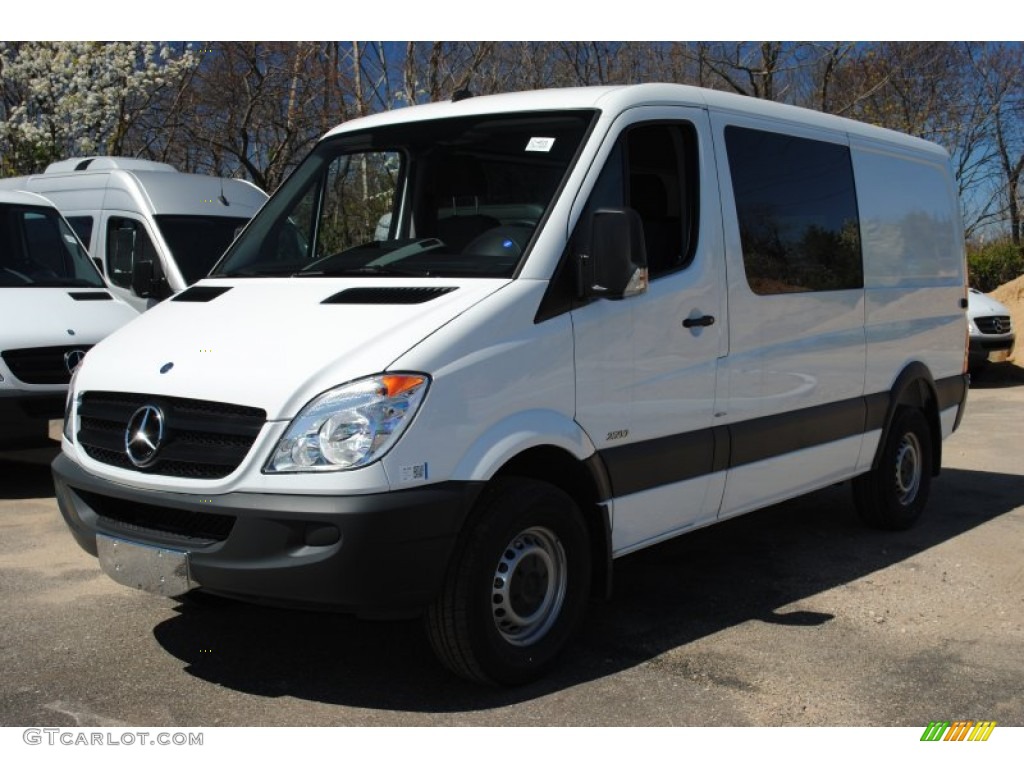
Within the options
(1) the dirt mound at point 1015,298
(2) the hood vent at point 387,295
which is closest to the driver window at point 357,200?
(2) the hood vent at point 387,295

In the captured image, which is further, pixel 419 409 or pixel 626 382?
pixel 626 382

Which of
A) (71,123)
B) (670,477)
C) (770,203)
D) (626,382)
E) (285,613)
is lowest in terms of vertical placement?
(285,613)

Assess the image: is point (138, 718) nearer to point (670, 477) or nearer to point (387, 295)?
A: point (387, 295)

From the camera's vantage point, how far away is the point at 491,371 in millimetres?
4352

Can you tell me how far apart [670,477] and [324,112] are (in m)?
16.7

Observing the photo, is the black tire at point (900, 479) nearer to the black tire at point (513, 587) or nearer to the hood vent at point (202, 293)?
the black tire at point (513, 587)

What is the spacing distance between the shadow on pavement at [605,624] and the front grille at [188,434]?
91 cm

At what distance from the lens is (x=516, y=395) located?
14.6 feet

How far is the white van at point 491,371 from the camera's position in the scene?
13.5 ft

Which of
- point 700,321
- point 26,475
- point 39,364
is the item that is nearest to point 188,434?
point 700,321

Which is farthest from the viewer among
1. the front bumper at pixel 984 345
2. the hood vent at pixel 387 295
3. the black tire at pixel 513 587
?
the front bumper at pixel 984 345

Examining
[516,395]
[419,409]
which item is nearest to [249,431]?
[419,409]

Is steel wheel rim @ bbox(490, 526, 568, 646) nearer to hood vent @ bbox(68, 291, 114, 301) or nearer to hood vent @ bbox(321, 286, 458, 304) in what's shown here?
hood vent @ bbox(321, 286, 458, 304)
